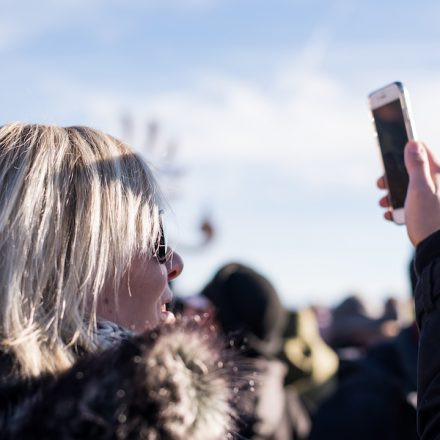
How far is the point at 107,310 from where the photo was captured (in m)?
2.01

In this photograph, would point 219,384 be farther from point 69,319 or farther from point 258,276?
point 258,276

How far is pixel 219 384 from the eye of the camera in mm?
1688

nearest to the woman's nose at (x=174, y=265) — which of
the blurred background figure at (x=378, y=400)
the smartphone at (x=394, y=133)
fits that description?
the smartphone at (x=394, y=133)

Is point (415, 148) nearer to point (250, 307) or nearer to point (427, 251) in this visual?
point (427, 251)

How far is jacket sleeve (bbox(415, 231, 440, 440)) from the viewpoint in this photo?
1.96 meters

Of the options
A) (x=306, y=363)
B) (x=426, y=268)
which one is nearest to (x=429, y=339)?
(x=426, y=268)

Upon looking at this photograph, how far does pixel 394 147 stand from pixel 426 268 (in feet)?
1.94

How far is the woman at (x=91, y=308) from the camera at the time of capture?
5.12 ft

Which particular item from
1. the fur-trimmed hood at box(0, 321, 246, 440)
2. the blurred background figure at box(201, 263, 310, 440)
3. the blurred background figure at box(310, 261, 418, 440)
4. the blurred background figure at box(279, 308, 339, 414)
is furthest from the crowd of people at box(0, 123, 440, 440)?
the blurred background figure at box(279, 308, 339, 414)

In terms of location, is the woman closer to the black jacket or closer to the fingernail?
the fingernail

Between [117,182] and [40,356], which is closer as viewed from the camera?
[40,356]

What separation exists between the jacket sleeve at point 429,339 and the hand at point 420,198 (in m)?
0.05

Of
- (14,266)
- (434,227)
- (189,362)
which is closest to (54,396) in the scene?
(189,362)

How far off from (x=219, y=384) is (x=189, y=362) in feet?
0.26
